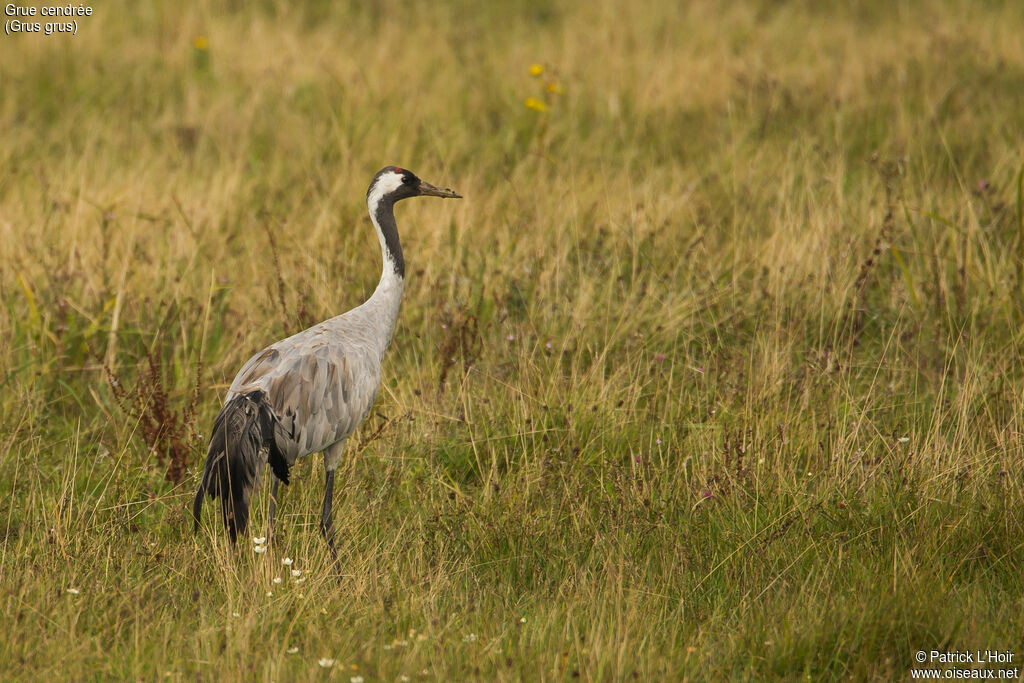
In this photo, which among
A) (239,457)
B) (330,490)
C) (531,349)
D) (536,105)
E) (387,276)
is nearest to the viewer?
(239,457)

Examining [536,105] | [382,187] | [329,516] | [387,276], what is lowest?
[329,516]

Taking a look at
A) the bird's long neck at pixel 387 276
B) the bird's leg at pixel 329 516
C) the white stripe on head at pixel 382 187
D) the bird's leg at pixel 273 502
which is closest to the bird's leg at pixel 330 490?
the bird's leg at pixel 329 516

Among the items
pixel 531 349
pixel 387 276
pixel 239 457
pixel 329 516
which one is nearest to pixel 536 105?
pixel 531 349

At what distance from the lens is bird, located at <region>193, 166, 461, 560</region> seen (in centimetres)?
378

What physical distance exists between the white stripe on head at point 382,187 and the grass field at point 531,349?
29.8 inches

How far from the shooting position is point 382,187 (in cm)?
480

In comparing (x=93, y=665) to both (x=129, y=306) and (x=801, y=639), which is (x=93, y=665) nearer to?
(x=801, y=639)

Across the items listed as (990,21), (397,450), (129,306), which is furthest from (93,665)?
(990,21)

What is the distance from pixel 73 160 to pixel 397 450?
157 inches

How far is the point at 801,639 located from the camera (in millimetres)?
3197

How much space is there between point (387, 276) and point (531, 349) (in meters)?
0.83

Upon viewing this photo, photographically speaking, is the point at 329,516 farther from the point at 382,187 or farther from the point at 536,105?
the point at 536,105

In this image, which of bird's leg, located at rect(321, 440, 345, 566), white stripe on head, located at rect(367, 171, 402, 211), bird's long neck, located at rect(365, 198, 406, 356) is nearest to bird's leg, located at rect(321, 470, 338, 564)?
bird's leg, located at rect(321, 440, 345, 566)

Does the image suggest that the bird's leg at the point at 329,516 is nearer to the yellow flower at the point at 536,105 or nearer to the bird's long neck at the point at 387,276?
the bird's long neck at the point at 387,276
